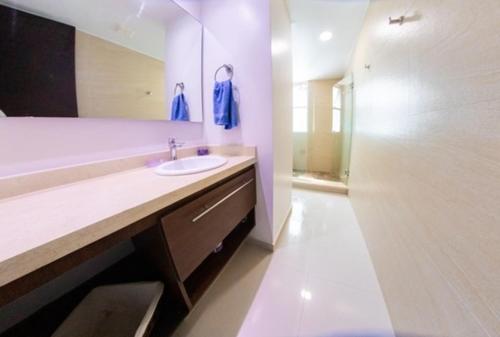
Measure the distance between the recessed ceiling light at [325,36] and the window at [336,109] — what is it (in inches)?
52.8

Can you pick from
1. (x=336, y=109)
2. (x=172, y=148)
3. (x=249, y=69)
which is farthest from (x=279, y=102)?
(x=336, y=109)

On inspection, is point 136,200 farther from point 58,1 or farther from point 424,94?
point 424,94

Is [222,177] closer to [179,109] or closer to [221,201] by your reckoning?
[221,201]

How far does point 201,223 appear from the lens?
32.0 inches

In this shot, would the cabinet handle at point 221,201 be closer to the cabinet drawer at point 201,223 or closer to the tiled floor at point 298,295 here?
the cabinet drawer at point 201,223

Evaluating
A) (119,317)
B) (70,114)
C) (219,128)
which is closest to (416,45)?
(219,128)

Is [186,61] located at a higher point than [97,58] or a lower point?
higher

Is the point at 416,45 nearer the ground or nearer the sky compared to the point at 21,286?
nearer the sky

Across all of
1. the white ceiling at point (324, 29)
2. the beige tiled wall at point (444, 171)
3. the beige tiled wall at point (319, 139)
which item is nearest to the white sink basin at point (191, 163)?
the beige tiled wall at point (444, 171)

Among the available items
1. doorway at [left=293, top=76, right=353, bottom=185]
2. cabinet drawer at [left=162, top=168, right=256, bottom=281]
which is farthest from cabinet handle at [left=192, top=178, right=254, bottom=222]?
doorway at [left=293, top=76, right=353, bottom=185]

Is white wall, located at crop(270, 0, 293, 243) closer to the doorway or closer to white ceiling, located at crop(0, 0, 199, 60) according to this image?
white ceiling, located at crop(0, 0, 199, 60)

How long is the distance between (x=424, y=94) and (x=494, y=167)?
1.52ft

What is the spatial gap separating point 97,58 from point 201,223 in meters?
1.04

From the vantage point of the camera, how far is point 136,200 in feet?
1.89
